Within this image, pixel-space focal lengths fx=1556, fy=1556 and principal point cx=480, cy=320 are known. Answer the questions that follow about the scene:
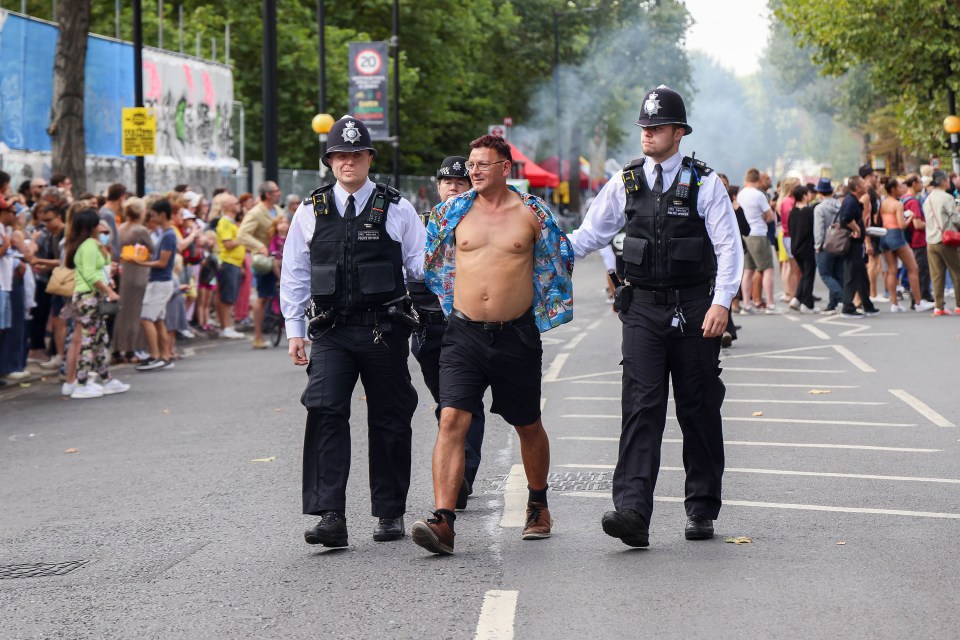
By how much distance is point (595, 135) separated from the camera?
3135 inches

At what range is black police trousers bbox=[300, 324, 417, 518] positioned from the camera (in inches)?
273

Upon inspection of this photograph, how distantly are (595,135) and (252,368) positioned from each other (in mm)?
64975

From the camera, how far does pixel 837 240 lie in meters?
20.6

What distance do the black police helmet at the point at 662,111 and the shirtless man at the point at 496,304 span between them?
1.97 ft

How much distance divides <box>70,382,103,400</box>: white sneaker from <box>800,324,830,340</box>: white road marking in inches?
325

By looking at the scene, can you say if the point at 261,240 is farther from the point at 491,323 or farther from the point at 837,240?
the point at 491,323

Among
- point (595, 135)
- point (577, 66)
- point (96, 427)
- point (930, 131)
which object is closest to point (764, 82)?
point (595, 135)

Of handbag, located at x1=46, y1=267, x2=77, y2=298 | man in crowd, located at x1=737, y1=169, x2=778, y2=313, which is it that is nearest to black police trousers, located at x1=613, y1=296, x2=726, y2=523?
handbag, located at x1=46, y1=267, x2=77, y2=298

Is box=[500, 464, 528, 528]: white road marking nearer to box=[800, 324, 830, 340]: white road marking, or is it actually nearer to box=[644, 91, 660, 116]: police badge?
box=[644, 91, 660, 116]: police badge

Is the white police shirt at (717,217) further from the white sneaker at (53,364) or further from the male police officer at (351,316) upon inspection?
the white sneaker at (53,364)

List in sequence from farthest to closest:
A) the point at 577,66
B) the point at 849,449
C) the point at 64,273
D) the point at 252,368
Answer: the point at 577,66, the point at 252,368, the point at 64,273, the point at 849,449

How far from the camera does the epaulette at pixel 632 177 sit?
22.6ft

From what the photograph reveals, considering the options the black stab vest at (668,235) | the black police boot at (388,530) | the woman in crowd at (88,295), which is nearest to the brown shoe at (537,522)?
the black police boot at (388,530)

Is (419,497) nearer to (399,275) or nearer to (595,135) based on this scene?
(399,275)
